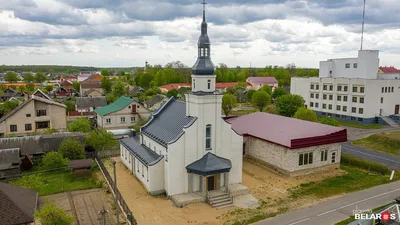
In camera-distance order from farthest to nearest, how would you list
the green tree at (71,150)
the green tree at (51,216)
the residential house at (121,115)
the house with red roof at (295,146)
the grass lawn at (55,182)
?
the residential house at (121,115) → the green tree at (71,150) → the house with red roof at (295,146) → the grass lawn at (55,182) → the green tree at (51,216)

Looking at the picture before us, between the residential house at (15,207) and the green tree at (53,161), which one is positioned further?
the green tree at (53,161)

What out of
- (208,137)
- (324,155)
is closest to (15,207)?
(208,137)

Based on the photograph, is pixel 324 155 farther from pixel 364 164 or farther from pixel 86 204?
pixel 86 204

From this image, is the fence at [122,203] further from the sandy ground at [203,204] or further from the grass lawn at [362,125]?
the grass lawn at [362,125]

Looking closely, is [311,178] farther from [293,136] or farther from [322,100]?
[322,100]

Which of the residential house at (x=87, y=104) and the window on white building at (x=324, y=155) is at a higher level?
the residential house at (x=87, y=104)

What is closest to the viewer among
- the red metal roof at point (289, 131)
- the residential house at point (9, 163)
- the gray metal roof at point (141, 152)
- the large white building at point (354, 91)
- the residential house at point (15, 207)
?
the residential house at point (15, 207)

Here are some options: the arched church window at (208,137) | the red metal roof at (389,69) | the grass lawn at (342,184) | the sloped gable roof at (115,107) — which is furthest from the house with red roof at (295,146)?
the red metal roof at (389,69)
